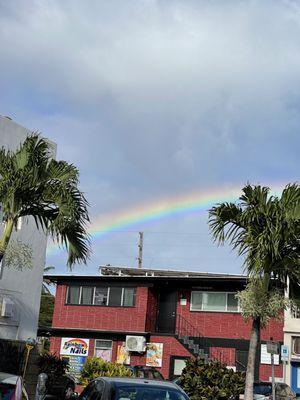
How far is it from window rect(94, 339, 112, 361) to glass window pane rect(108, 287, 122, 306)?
7.09 ft

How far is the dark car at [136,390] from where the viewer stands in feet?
27.5

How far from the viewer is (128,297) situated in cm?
3541

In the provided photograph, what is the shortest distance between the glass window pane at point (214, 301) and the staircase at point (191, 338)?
138cm

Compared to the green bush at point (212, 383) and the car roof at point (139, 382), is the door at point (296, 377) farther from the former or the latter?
the car roof at point (139, 382)

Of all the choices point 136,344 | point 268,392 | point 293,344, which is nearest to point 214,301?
point 136,344

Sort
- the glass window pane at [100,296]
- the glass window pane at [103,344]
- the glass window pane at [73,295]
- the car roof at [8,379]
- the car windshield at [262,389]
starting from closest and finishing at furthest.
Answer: the car roof at [8,379] → the car windshield at [262,389] → the glass window pane at [103,344] → the glass window pane at [100,296] → the glass window pane at [73,295]

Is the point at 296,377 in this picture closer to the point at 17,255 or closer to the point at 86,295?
the point at 86,295

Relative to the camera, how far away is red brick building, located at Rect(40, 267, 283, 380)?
3284cm

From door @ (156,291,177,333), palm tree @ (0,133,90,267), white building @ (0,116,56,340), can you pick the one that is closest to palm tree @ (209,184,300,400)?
palm tree @ (0,133,90,267)

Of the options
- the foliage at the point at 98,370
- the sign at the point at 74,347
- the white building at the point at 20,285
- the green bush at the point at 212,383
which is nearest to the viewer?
the green bush at the point at 212,383

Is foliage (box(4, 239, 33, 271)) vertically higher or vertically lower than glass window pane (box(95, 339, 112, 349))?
higher

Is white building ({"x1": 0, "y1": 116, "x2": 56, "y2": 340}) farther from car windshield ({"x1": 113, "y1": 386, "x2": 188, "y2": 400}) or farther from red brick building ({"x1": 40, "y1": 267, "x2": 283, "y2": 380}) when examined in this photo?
car windshield ({"x1": 113, "y1": 386, "x2": 188, "y2": 400})

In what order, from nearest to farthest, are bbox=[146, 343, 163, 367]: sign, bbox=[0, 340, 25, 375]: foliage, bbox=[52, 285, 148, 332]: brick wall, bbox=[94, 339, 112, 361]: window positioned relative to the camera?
1. bbox=[0, 340, 25, 375]: foliage
2. bbox=[146, 343, 163, 367]: sign
3. bbox=[52, 285, 148, 332]: brick wall
4. bbox=[94, 339, 112, 361]: window

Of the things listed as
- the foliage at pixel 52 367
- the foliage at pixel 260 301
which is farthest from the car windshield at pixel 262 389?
the foliage at pixel 260 301
